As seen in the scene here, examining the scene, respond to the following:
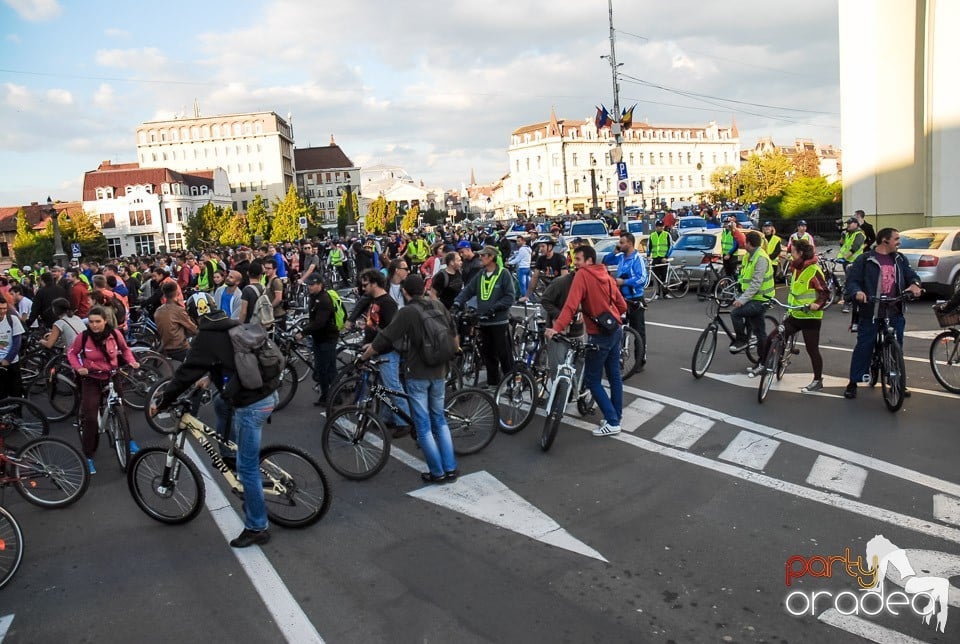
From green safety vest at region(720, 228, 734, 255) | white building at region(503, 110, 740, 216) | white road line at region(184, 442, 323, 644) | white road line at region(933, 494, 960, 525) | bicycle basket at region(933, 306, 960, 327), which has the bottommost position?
white road line at region(184, 442, 323, 644)

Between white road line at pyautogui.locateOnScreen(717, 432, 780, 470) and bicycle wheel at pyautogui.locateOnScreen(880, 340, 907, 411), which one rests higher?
bicycle wheel at pyautogui.locateOnScreen(880, 340, 907, 411)

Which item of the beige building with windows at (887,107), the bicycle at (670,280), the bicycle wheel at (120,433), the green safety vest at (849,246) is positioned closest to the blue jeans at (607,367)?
the bicycle wheel at (120,433)

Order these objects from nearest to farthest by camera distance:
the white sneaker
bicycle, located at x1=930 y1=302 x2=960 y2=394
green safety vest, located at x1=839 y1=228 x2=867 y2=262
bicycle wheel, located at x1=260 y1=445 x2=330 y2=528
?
bicycle wheel, located at x1=260 y1=445 x2=330 y2=528
the white sneaker
bicycle, located at x1=930 y1=302 x2=960 y2=394
green safety vest, located at x1=839 y1=228 x2=867 y2=262

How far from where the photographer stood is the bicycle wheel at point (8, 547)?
16.7 feet

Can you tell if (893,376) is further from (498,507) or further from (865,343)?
(498,507)

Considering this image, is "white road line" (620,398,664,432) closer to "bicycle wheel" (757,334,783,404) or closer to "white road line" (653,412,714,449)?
"white road line" (653,412,714,449)

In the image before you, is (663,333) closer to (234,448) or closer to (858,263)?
(858,263)

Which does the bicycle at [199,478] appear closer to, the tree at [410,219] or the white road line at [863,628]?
the white road line at [863,628]

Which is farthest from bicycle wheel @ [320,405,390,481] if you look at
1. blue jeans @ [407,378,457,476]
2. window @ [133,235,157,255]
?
window @ [133,235,157,255]

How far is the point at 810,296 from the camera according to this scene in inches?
333

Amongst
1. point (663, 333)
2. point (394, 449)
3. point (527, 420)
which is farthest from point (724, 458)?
point (663, 333)

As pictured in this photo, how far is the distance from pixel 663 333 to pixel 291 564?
31.7 feet

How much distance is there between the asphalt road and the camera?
4.21m

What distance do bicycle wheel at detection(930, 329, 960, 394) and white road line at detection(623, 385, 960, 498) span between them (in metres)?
2.49
